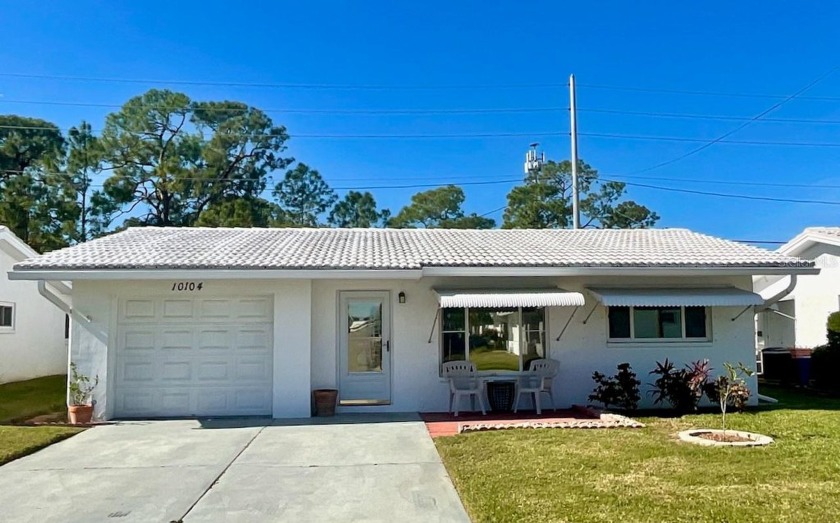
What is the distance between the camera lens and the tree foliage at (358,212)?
51688 millimetres

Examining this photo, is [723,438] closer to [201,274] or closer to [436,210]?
[201,274]

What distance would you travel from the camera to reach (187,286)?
1530cm

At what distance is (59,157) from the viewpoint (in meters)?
39.1

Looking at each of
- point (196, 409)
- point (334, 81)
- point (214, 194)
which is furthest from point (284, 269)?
point (214, 194)

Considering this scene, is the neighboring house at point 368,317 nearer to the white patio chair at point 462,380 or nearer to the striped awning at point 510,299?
the striped awning at point 510,299

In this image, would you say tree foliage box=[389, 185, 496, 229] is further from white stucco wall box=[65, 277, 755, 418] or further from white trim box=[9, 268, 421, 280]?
Result: white trim box=[9, 268, 421, 280]

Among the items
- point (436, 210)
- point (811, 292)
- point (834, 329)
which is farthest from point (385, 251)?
point (436, 210)

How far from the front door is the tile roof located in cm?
123

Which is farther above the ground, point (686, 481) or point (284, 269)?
point (284, 269)

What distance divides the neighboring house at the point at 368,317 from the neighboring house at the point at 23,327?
819cm

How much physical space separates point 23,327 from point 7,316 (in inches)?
44.5

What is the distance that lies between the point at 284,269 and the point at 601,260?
25.1ft

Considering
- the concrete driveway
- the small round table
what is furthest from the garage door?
the small round table

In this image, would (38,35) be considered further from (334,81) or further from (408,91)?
(408,91)
